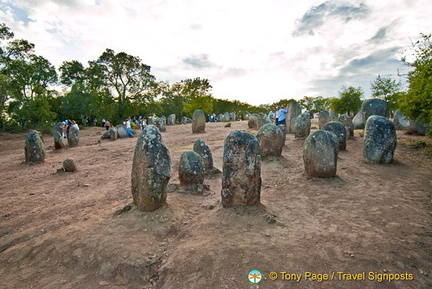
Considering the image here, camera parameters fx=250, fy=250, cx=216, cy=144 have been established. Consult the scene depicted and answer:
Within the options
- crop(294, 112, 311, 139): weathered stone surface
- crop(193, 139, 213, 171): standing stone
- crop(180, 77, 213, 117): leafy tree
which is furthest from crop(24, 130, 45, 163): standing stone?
crop(180, 77, 213, 117): leafy tree

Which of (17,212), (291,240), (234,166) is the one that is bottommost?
(17,212)

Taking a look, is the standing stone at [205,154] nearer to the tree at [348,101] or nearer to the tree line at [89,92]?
the tree line at [89,92]

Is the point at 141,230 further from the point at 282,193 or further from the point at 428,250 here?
the point at 428,250

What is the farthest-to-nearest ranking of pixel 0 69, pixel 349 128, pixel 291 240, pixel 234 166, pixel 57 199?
pixel 0 69
pixel 349 128
pixel 57 199
pixel 234 166
pixel 291 240

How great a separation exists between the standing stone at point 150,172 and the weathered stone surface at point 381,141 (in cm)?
762

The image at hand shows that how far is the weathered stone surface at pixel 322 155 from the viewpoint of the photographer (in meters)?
7.71

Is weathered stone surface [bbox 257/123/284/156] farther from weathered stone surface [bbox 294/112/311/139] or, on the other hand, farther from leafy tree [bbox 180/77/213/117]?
leafy tree [bbox 180/77/213/117]

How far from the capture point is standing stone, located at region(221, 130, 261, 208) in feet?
18.0

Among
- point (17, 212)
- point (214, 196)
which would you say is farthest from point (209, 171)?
point (17, 212)

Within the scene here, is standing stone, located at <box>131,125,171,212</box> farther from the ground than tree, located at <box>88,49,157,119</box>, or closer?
closer

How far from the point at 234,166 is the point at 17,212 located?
6254 millimetres

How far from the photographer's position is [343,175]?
26.5ft

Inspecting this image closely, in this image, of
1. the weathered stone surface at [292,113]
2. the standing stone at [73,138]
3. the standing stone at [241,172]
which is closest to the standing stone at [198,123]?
the weathered stone surface at [292,113]

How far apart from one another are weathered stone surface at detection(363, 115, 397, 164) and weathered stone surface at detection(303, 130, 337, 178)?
2366mm
